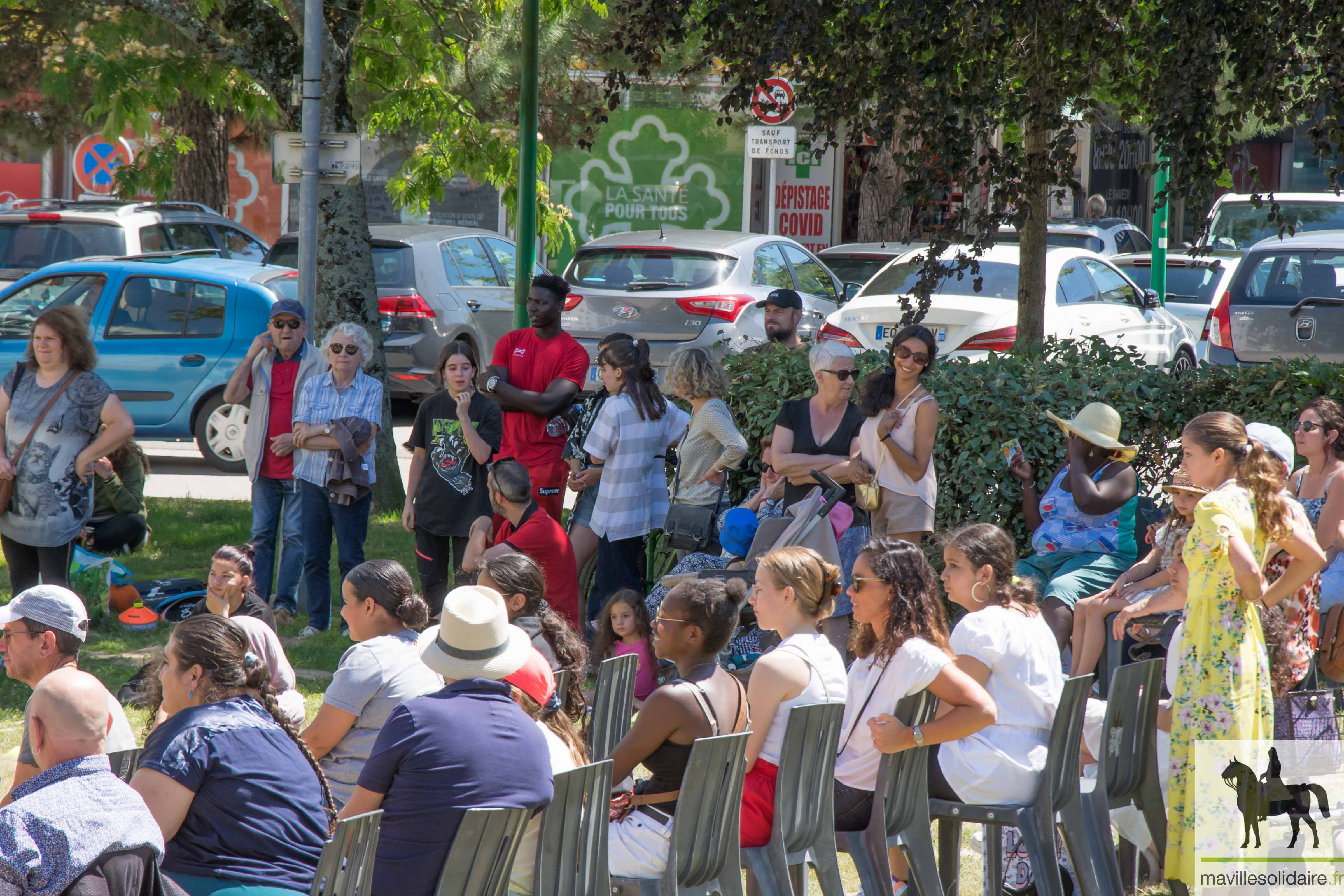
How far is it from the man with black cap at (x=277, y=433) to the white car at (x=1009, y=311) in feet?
12.9

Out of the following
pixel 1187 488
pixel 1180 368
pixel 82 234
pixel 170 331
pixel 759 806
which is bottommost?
pixel 759 806

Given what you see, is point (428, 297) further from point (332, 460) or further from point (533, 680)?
point (533, 680)

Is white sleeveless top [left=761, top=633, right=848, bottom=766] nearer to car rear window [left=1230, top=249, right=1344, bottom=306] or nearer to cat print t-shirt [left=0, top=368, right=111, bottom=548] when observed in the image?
cat print t-shirt [left=0, top=368, right=111, bottom=548]

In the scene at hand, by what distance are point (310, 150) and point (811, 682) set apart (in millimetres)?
5532

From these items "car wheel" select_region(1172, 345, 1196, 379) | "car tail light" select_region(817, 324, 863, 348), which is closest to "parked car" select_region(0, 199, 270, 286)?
"car tail light" select_region(817, 324, 863, 348)

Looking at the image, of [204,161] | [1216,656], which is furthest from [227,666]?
[204,161]

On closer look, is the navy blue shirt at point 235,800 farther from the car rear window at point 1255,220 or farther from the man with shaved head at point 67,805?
the car rear window at point 1255,220

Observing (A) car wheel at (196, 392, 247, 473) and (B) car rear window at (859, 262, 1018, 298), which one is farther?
(A) car wheel at (196, 392, 247, 473)

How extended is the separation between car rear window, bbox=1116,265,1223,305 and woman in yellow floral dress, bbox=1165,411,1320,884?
1369 centimetres

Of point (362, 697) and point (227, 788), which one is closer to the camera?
point (227, 788)

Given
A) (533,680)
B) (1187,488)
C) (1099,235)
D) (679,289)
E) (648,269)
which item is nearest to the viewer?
(533,680)

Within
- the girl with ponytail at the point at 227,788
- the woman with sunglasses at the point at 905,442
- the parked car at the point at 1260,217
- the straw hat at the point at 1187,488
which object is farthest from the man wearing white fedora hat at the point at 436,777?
the parked car at the point at 1260,217

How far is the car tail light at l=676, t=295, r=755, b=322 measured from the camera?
Result: 12367 millimetres

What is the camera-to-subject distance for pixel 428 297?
1342 centimetres
